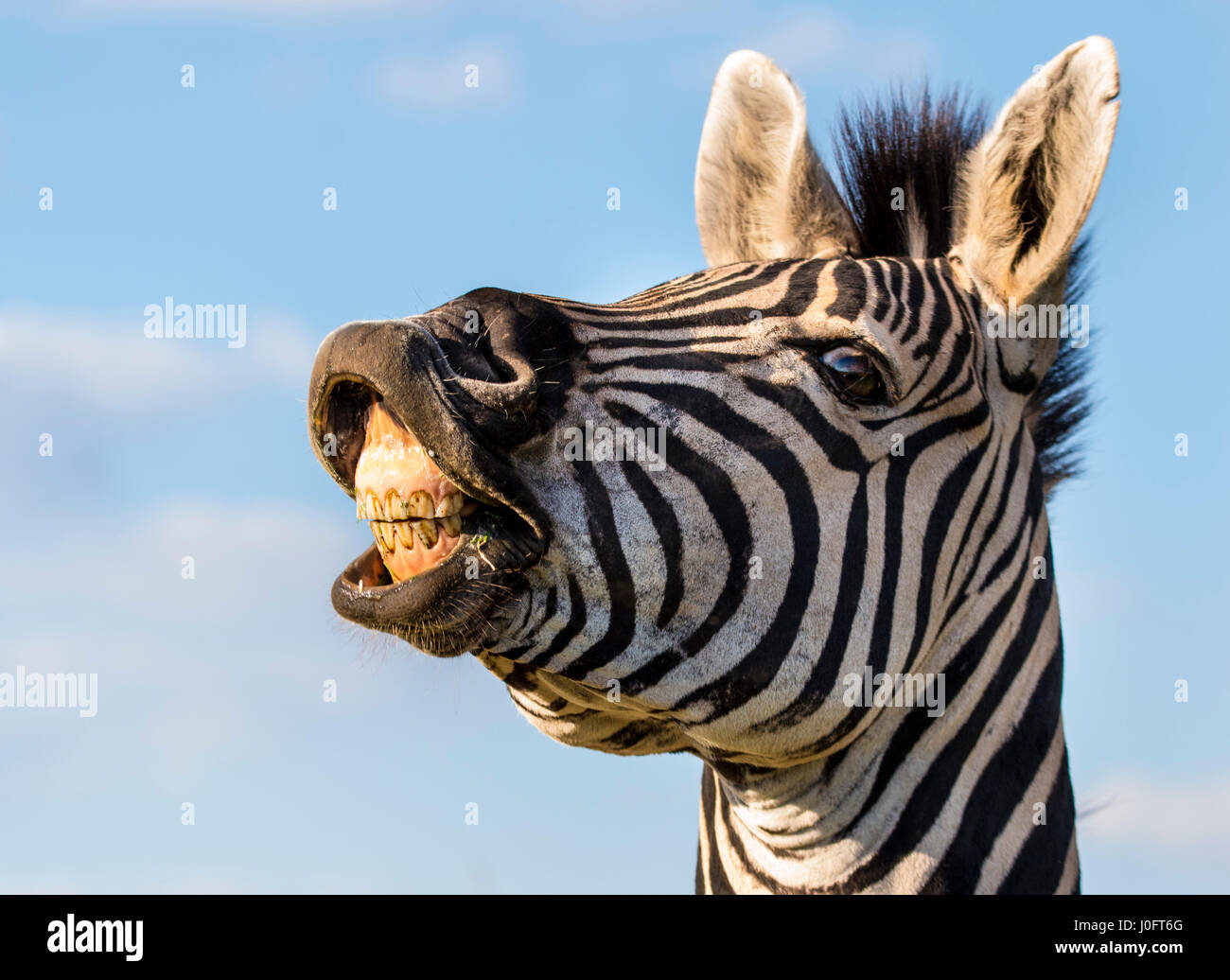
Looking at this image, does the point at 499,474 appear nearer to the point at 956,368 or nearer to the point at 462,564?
the point at 462,564

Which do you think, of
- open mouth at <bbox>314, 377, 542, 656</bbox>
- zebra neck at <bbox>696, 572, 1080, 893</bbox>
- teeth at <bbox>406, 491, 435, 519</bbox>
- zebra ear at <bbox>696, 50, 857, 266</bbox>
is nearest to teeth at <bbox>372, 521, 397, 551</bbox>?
open mouth at <bbox>314, 377, 542, 656</bbox>

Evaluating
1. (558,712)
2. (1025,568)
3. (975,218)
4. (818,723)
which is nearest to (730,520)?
(818,723)

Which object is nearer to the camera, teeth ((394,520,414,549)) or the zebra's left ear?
teeth ((394,520,414,549))

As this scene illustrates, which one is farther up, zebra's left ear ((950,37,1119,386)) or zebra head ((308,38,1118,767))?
zebra's left ear ((950,37,1119,386))

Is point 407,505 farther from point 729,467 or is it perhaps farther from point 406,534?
point 729,467

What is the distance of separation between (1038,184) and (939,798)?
2.73m

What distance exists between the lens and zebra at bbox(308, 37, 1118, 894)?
411cm

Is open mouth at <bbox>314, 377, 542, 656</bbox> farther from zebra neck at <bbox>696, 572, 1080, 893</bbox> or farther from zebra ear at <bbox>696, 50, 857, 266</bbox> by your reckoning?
zebra ear at <bbox>696, 50, 857, 266</bbox>

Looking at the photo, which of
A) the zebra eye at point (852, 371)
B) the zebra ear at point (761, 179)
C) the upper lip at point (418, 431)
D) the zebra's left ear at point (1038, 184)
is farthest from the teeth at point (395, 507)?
the zebra ear at point (761, 179)

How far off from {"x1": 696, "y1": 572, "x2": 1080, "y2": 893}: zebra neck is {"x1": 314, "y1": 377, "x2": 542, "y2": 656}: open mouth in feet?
5.15

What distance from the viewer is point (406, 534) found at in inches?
163

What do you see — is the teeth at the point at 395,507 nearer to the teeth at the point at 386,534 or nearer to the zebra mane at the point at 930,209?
the teeth at the point at 386,534

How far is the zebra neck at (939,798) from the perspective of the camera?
502 centimetres

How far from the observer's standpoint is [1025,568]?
17.6 feet
